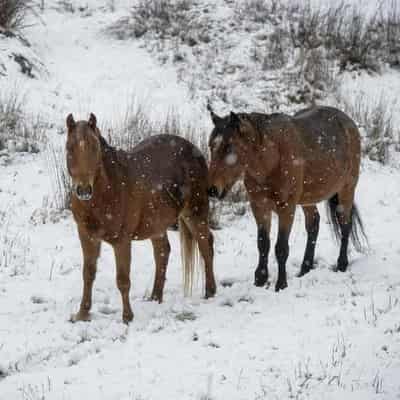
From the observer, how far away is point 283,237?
5812 mm

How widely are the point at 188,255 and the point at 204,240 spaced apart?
0.74ft

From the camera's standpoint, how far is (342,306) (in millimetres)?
5000

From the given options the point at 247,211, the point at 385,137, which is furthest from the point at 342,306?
the point at 385,137

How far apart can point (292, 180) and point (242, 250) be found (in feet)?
6.20

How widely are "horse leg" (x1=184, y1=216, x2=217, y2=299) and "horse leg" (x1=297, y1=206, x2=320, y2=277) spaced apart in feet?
3.85

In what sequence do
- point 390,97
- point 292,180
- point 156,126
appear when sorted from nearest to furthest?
point 292,180 < point 156,126 < point 390,97

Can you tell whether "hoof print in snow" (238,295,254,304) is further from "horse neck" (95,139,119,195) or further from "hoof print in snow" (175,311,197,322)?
"horse neck" (95,139,119,195)

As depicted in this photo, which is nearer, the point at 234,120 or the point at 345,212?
the point at 234,120

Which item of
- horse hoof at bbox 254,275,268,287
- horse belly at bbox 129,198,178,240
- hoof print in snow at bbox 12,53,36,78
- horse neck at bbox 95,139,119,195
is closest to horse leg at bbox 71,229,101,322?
horse belly at bbox 129,198,178,240

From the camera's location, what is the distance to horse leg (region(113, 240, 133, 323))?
489 cm

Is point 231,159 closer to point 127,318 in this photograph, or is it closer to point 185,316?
point 185,316

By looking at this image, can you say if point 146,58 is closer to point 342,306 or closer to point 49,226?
point 49,226

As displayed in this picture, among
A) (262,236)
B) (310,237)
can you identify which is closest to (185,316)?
(262,236)

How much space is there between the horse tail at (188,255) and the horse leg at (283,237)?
86 centimetres
